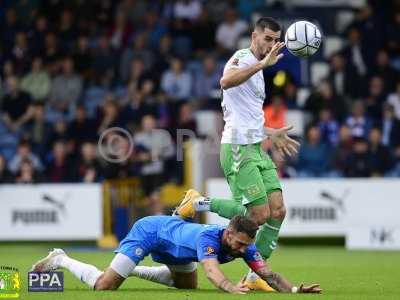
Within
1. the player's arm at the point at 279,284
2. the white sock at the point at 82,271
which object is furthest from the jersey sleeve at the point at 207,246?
the white sock at the point at 82,271

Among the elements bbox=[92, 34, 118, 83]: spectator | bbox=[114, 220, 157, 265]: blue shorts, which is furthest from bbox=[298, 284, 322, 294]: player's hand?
bbox=[92, 34, 118, 83]: spectator

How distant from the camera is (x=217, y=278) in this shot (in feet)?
33.3

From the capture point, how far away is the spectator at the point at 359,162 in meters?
19.6

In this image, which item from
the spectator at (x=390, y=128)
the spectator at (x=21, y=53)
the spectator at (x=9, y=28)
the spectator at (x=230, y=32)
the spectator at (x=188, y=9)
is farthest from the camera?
the spectator at (x=9, y=28)

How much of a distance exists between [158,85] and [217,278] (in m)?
12.6

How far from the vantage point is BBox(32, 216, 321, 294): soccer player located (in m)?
10.2

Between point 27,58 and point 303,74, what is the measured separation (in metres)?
5.59

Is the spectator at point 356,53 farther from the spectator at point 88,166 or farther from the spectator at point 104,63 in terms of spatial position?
the spectator at point 88,166

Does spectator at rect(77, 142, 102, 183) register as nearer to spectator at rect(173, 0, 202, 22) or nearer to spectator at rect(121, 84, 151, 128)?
spectator at rect(121, 84, 151, 128)

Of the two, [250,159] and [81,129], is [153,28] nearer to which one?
[81,129]

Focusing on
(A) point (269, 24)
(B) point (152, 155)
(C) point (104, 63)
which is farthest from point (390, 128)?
(A) point (269, 24)

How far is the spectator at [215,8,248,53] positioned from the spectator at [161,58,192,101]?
4.13 feet

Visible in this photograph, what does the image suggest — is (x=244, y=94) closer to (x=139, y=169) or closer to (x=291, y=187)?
(x=291, y=187)

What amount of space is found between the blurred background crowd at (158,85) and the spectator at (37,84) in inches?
0.9
